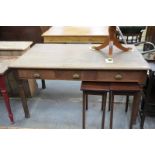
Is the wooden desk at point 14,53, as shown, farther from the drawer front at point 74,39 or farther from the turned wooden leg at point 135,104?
the turned wooden leg at point 135,104

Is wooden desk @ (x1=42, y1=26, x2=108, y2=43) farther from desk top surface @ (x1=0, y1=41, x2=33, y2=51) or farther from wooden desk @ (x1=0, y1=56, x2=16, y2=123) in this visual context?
wooden desk @ (x1=0, y1=56, x2=16, y2=123)

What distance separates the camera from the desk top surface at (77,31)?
249cm

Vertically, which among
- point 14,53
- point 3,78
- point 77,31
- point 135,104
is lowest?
point 135,104

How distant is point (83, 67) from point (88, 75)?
11 centimetres

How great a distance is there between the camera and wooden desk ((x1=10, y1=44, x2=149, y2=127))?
1.53m

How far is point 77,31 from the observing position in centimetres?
266

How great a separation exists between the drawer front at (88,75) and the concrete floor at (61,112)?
1.96ft

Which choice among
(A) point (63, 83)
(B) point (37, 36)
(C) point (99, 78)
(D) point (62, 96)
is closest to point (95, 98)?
(D) point (62, 96)

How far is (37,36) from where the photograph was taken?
137 inches

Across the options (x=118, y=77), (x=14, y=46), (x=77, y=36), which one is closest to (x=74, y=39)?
(x=77, y=36)

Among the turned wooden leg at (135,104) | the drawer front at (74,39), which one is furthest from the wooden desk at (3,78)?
the turned wooden leg at (135,104)

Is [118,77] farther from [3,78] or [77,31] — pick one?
[77,31]

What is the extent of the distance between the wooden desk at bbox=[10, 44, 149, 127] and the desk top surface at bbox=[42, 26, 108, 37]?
78cm

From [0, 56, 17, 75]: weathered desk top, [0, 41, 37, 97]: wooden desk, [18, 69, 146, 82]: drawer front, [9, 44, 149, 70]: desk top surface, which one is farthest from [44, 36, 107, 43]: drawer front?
[18, 69, 146, 82]: drawer front
